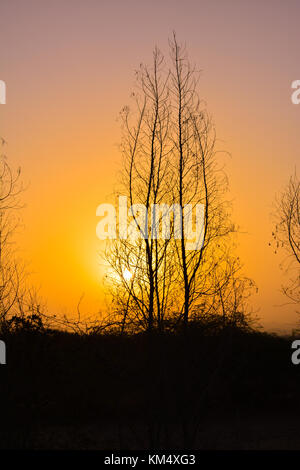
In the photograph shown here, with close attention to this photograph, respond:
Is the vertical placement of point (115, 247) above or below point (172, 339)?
above

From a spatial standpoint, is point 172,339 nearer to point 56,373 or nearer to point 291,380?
point 56,373

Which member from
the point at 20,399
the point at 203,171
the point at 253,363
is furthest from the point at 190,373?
the point at 253,363

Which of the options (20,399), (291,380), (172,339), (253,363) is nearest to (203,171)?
(172,339)

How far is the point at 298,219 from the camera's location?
1582cm

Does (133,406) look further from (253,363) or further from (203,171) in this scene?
(253,363)

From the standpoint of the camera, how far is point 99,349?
894 cm
